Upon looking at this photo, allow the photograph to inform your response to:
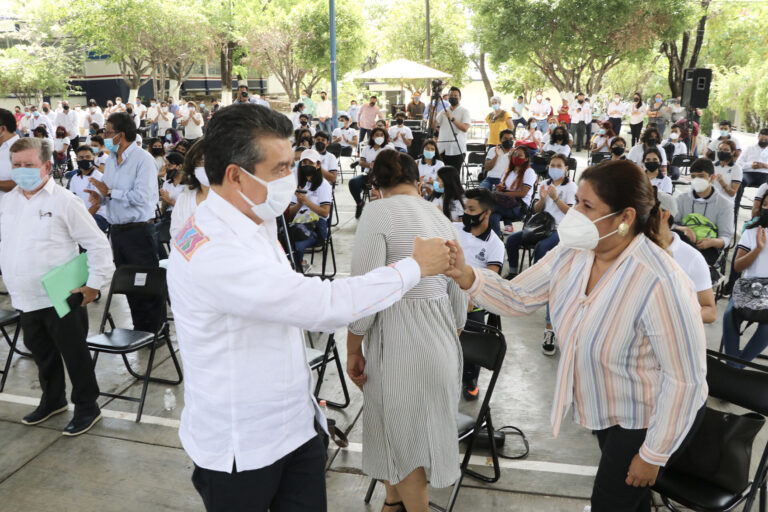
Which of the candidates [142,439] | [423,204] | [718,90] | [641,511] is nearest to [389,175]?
[423,204]

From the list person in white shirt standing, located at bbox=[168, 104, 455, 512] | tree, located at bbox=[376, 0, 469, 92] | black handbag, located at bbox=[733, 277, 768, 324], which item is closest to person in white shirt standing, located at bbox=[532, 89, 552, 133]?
black handbag, located at bbox=[733, 277, 768, 324]

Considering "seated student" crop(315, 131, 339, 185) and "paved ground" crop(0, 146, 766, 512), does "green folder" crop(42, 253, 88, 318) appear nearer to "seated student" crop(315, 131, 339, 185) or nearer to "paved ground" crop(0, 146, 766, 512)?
"paved ground" crop(0, 146, 766, 512)

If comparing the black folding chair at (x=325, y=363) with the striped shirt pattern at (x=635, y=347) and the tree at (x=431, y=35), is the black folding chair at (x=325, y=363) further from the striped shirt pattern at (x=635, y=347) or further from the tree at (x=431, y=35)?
the tree at (x=431, y=35)

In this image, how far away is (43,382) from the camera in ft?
13.1

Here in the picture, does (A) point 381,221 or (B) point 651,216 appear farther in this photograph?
(A) point 381,221

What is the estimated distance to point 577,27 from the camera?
21.6m

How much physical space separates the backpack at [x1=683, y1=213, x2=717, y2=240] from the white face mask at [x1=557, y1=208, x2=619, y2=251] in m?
3.98

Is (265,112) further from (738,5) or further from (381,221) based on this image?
(738,5)

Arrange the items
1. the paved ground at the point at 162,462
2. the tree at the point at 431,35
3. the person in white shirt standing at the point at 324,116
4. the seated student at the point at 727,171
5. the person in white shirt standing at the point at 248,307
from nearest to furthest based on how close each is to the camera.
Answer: the person in white shirt standing at the point at 248,307 → the paved ground at the point at 162,462 → the seated student at the point at 727,171 → the person in white shirt standing at the point at 324,116 → the tree at the point at 431,35

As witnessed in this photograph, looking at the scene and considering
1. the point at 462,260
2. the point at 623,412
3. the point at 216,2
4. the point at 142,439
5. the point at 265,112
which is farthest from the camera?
the point at 216,2

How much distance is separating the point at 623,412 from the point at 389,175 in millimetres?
1291

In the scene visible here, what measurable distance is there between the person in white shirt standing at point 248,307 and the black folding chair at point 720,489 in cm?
156

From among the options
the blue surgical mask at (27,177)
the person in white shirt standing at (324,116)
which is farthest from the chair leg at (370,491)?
the person in white shirt standing at (324,116)

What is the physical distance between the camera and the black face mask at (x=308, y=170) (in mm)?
7000
